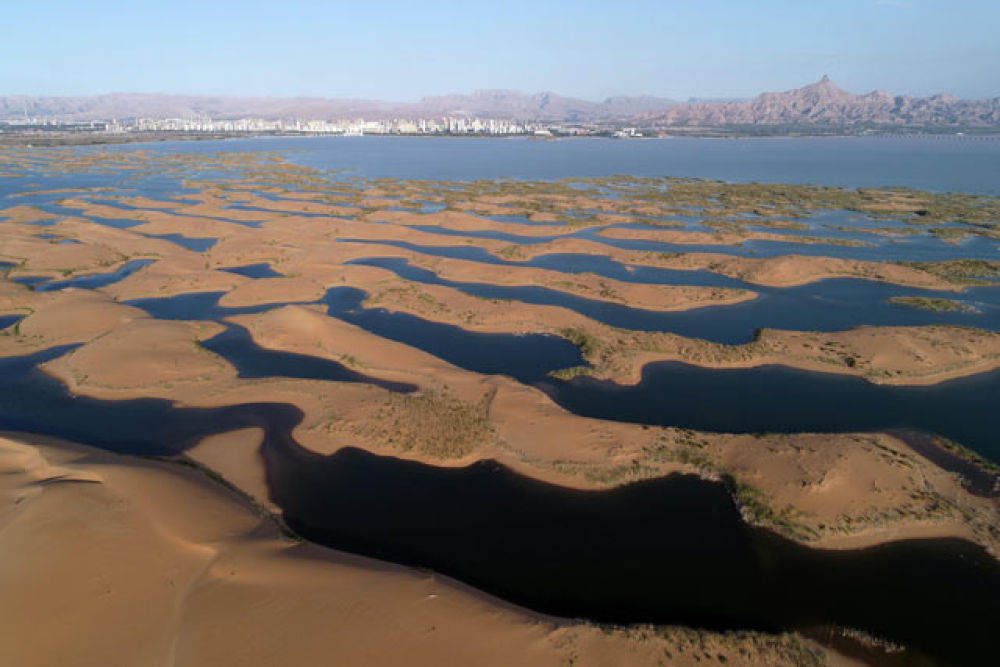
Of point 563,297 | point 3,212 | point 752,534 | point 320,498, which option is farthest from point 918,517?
point 3,212

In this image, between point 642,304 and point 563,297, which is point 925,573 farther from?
point 563,297

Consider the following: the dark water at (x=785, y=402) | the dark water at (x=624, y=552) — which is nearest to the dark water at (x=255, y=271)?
the dark water at (x=624, y=552)

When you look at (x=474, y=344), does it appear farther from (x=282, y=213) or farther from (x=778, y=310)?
(x=282, y=213)

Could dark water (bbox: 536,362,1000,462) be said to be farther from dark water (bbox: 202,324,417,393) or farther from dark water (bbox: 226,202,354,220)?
dark water (bbox: 226,202,354,220)

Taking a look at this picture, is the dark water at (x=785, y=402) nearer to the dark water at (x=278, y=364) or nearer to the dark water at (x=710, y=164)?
the dark water at (x=278, y=364)

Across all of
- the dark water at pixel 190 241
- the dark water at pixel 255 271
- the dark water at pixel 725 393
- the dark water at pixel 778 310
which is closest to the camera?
the dark water at pixel 725 393
